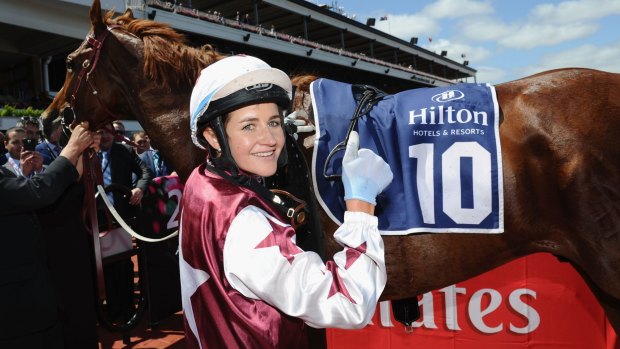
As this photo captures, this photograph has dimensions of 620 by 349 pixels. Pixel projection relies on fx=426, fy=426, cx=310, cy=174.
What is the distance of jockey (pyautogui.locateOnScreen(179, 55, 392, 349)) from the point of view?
1.00 meters

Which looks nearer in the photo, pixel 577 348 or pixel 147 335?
pixel 577 348

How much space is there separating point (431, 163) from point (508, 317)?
66.4 inches

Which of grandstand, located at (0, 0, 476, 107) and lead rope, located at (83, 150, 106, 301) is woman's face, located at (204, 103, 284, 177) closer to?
lead rope, located at (83, 150, 106, 301)

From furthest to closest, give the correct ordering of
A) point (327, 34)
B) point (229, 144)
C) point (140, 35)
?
point (327, 34) < point (140, 35) < point (229, 144)

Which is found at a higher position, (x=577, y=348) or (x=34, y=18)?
(x=34, y=18)

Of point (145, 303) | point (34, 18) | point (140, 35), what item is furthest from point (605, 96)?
point (34, 18)

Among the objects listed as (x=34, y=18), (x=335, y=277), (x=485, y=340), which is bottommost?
(x=485, y=340)

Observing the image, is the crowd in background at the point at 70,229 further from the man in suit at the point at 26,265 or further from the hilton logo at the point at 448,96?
the hilton logo at the point at 448,96

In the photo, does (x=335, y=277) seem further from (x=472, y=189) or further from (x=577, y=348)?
(x=577, y=348)

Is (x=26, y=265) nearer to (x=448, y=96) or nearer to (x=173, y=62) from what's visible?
(x=173, y=62)

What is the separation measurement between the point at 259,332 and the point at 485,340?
243cm

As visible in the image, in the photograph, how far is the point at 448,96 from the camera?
1942 mm

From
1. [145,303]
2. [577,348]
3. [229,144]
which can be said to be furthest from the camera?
[145,303]

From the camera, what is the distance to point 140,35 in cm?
255
